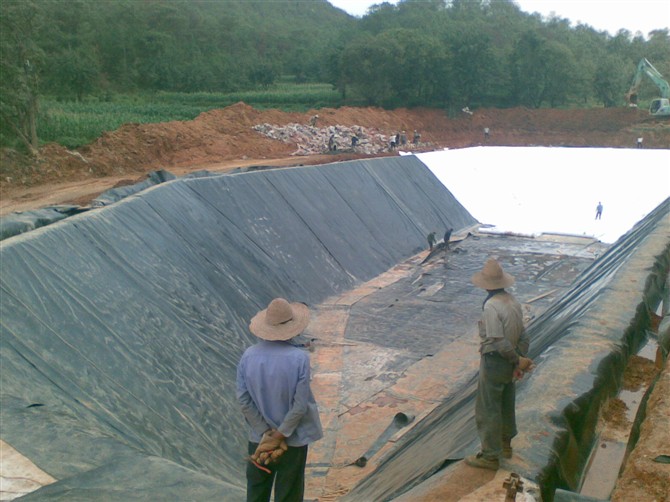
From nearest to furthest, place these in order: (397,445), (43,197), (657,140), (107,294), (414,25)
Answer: (397,445) → (107,294) → (43,197) → (657,140) → (414,25)

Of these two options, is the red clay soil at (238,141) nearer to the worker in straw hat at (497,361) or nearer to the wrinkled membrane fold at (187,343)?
the wrinkled membrane fold at (187,343)

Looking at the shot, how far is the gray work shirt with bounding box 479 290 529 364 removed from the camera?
3.90 m

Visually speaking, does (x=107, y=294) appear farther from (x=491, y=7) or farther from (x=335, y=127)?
(x=491, y=7)

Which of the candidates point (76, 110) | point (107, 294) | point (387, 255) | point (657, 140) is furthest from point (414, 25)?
point (107, 294)

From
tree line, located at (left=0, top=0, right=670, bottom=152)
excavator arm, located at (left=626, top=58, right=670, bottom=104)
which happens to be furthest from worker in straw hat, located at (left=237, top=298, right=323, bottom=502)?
tree line, located at (left=0, top=0, right=670, bottom=152)

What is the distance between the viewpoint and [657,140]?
1442 inches

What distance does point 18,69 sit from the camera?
63.3ft

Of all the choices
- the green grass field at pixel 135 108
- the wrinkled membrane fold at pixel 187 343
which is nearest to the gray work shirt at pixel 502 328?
the wrinkled membrane fold at pixel 187 343

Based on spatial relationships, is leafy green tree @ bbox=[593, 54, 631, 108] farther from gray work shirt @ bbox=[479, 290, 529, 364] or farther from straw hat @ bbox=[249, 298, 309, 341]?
straw hat @ bbox=[249, 298, 309, 341]

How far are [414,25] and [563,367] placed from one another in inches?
2280

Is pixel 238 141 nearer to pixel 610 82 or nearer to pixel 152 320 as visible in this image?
pixel 152 320

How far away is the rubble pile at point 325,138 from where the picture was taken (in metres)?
28.6

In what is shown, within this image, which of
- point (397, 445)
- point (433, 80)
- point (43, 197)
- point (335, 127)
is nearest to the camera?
point (397, 445)

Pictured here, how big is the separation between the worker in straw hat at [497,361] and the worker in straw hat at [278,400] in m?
1.15
